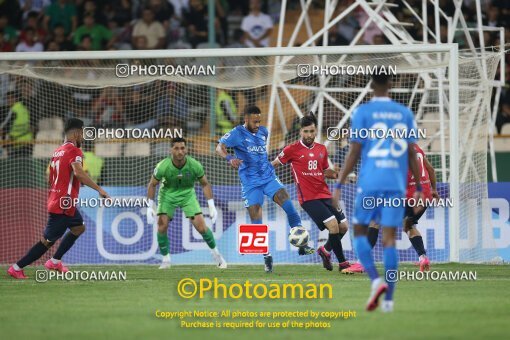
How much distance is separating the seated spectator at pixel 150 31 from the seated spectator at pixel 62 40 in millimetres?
1465

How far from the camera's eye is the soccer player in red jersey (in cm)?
1634

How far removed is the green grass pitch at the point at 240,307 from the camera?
9.73 metres

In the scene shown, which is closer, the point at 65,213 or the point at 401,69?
the point at 65,213

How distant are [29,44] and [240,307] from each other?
1550 centimetres

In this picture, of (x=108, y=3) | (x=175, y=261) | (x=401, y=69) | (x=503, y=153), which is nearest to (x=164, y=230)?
(x=175, y=261)

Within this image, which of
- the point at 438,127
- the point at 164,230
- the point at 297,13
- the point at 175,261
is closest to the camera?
the point at 164,230

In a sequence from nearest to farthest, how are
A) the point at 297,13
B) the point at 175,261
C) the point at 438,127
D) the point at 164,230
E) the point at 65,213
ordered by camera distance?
the point at 65,213 → the point at 164,230 → the point at 175,261 → the point at 438,127 → the point at 297,13

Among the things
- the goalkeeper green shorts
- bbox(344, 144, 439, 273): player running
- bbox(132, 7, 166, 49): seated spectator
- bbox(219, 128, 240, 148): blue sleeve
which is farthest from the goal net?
bbox(132, 7, 166, 49): seated spectator

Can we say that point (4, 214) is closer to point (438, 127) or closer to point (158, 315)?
point (438, 127)

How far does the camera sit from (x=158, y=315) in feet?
36.6

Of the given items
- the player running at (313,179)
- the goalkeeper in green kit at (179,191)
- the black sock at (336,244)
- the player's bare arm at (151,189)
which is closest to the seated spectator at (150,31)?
the goalkeeper in green kit at (179,191)

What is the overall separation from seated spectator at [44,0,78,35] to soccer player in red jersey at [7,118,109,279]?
1036cm

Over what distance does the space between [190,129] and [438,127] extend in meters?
5.04

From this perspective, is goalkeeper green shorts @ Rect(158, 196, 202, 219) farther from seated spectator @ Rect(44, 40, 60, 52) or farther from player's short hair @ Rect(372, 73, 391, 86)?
player's short hair @ Rect(372, 73, 391, 86)
